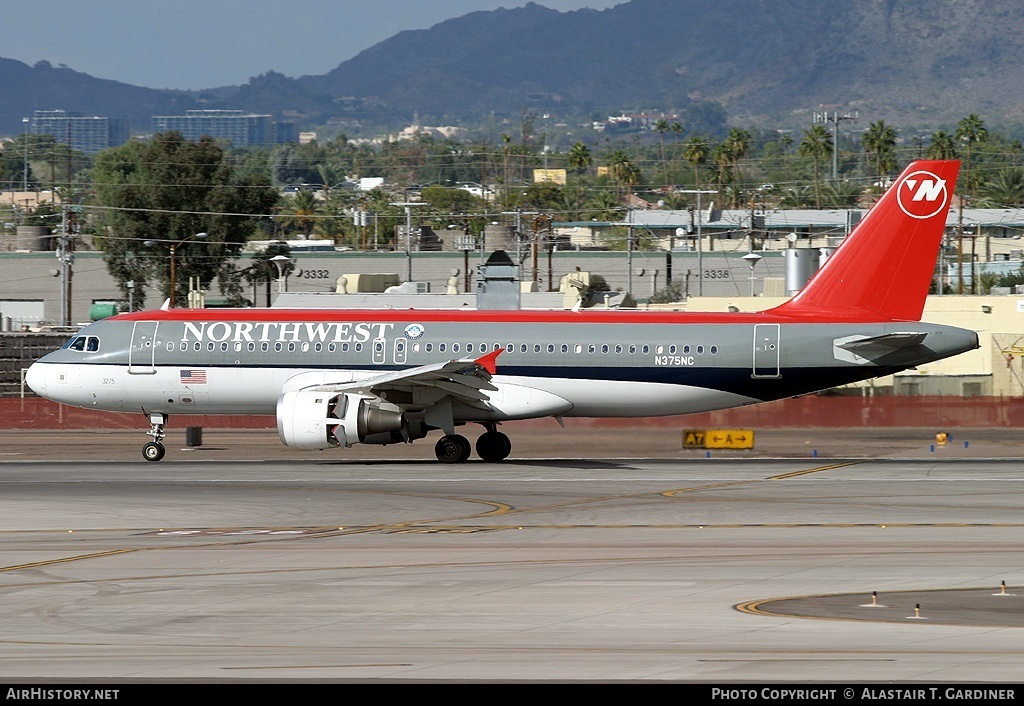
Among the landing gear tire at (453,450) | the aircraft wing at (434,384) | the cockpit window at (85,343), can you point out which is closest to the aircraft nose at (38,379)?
the cockpit window at (85,343)

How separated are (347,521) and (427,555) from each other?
4482 mm

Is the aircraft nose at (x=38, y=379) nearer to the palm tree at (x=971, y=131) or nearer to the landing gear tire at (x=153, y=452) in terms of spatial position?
the landing gear tire at (x=153, y=452)

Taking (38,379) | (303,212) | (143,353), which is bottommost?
(38,379)

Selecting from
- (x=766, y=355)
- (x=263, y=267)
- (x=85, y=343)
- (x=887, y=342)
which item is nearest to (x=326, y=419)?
(x=85, y=343)

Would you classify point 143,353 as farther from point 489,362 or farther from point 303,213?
point 303,213

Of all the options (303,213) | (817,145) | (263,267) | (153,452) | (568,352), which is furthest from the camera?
(303,213)

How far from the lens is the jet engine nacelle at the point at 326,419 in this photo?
112 feet

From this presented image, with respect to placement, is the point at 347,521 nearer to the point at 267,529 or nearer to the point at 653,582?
the point at 267,529

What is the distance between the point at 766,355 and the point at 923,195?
231 inches

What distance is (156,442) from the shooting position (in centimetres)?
3791

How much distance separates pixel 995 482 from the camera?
31266 mm

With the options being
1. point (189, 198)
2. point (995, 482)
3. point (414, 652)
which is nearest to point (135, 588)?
point (414, 652)

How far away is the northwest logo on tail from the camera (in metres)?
36.2

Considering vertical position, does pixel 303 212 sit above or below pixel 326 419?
above
